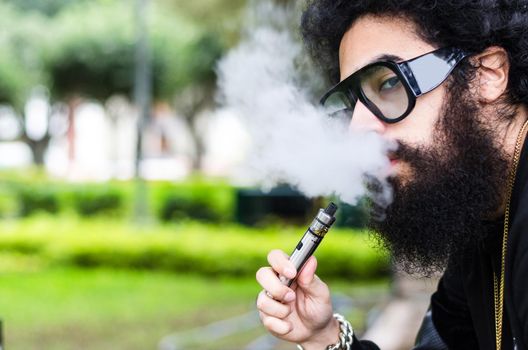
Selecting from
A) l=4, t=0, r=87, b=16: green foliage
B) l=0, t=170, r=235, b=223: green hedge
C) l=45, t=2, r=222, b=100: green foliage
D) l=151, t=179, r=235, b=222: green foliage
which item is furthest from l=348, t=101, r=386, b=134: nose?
l=4, t=0, r=87, b=16: green foliage

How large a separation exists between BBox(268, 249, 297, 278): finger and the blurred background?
12.8 inches

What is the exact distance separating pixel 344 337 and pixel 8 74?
21042mm

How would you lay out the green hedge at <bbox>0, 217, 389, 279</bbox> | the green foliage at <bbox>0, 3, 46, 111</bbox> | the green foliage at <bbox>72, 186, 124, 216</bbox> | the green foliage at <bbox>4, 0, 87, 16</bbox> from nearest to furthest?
the green hedge at <bbox>0, 217, 389, 279</bbox> → the green foliage at <bbox>72, 186, 124, 216</bbox> → the green foliage at <bbox>0, 3, 46, 111</bbox> → the green foliage at <bbox>4, 0, 87, 16</bbox>

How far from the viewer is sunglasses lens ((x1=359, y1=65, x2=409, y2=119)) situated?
5.04 ft

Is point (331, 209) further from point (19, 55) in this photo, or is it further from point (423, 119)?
point (19, 55)

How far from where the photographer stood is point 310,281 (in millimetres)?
1650

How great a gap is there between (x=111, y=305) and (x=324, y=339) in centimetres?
598

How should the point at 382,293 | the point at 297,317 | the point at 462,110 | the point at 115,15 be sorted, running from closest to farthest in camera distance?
the point at 462,110, the point at 297,317, the point at 382,293, the point at 115,15

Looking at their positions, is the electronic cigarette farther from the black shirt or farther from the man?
the black shirt

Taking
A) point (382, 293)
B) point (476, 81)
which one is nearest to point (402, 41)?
point (476, 81)

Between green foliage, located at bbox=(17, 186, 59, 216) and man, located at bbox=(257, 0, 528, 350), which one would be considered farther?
green foliage, located at bbox=(17, 186, 59, 216)

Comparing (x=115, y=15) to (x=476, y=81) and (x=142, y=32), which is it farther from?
(x=476, y=81)

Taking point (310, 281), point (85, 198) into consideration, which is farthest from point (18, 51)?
point (310, 281)

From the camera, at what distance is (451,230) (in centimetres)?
155
